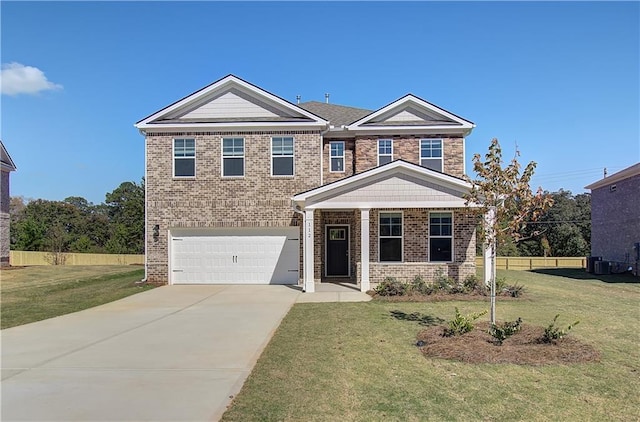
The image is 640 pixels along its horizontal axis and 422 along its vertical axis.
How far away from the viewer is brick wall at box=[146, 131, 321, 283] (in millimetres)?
17484

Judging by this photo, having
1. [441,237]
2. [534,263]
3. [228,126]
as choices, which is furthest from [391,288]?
[534,263]

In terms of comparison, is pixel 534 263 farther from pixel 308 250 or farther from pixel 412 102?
pixel 308 250

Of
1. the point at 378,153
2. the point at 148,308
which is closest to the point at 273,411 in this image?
the point at 148,308

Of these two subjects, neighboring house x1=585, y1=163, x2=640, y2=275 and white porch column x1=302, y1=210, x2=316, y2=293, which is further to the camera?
neighboring house x1=585, y1=163, x2=640, y2=275

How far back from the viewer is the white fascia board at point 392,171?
14.9 metres

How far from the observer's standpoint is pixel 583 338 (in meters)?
8.50

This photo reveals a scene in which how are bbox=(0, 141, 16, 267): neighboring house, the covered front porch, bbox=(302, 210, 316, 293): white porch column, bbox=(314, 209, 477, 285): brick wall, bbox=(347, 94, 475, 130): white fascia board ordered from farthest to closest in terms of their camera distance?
bbox=(0, 141, 16, 267): neighboring house, bbox=(347, 94, 475, 130): white fascia board, bbox=(314, 209, 477, 285): brick wall, bbox=(302, 210, 316, 293): white porch column, the covered front porch

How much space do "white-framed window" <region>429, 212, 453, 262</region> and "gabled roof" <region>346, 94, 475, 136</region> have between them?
404 centimetres

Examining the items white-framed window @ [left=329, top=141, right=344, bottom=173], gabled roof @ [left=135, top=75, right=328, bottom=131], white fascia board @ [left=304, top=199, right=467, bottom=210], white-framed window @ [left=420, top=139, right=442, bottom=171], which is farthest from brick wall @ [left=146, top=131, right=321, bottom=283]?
white-framed window @ [left=420, top=139, right=442, bottom=171]

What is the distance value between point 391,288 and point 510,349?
659 centimetres

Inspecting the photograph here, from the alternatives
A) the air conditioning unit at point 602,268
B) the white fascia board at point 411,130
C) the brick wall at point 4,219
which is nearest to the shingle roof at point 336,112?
the white fascia board at point 411,130

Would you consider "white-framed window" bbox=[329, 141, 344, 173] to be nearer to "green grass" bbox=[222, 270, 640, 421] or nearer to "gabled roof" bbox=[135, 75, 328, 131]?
"gabled roof" bbox=[135, 75, 328, 131]

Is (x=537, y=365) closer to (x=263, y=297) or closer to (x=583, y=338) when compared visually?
(x=583, y=338)

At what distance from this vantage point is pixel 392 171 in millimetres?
15234
